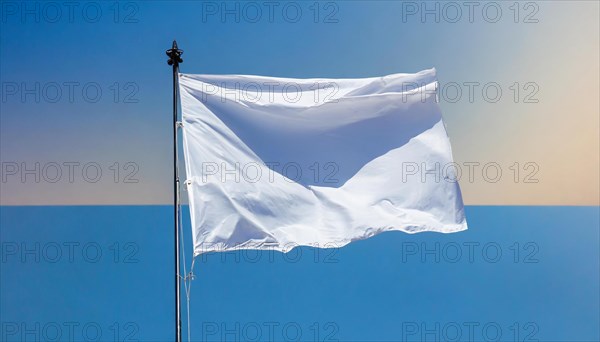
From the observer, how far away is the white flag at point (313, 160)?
25.7 ft

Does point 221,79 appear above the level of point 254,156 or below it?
above

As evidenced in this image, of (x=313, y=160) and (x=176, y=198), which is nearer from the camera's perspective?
(x=176, y=198)

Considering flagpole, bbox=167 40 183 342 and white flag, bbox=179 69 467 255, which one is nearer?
flagpole, bbox=167 40 183 342

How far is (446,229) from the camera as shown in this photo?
8.16 meters

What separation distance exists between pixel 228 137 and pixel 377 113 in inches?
65.5

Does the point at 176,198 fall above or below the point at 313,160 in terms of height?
below

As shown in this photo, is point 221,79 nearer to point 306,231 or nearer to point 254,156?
point 254,156

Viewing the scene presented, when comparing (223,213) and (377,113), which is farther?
(377,113)

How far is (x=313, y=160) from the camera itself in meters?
8.39

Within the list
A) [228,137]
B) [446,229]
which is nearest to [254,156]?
[228,137]

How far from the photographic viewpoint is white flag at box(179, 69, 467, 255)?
7820mm

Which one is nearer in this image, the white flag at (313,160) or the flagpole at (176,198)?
the flagpole at (176,198)

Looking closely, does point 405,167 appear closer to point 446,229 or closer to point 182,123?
point 446,229

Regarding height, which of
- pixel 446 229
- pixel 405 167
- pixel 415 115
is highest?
pixel 415 115
